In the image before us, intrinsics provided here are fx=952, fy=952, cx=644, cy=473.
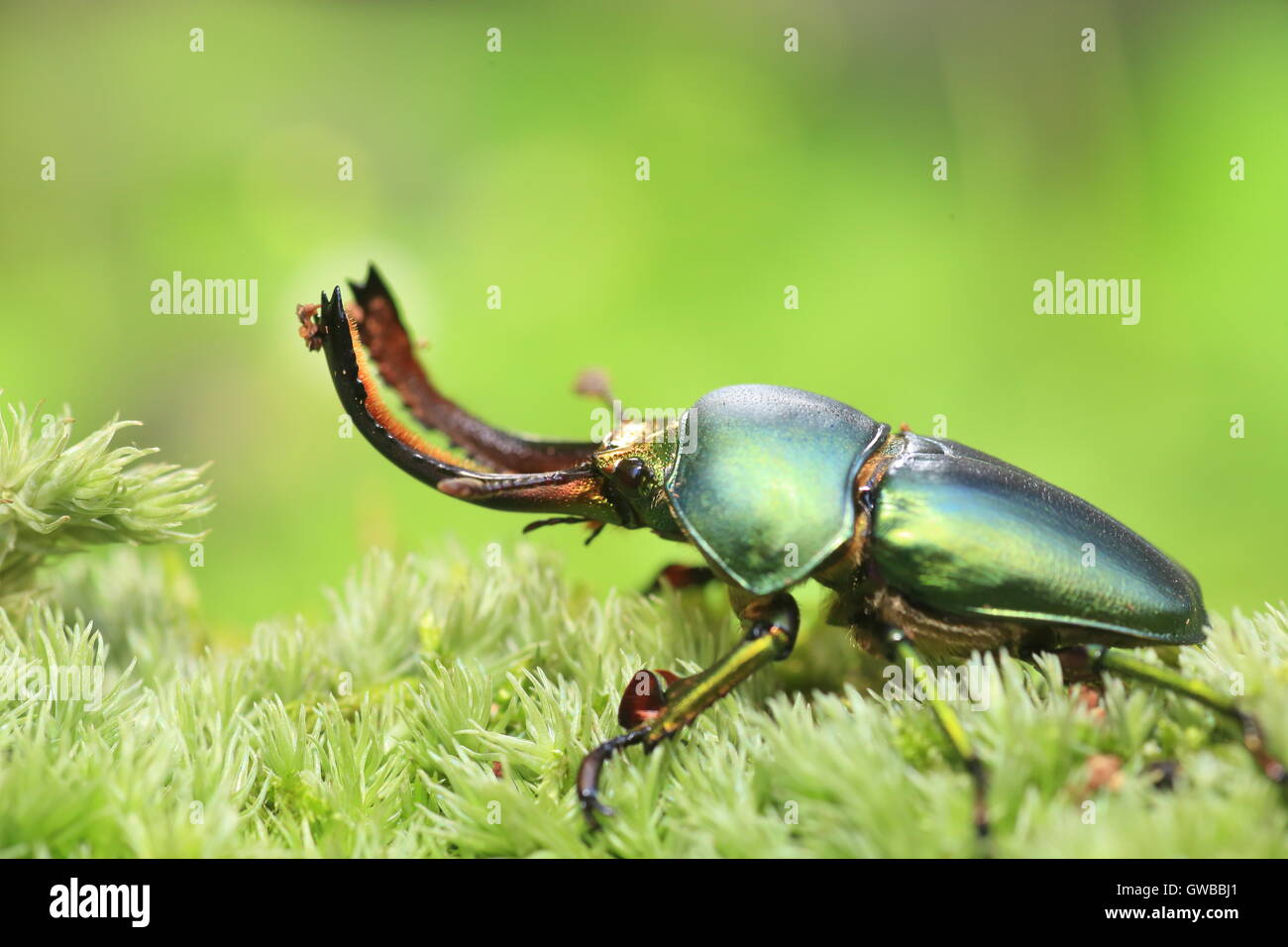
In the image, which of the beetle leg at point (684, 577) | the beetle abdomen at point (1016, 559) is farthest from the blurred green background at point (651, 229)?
the beetle abdomen at point (1016, 559)

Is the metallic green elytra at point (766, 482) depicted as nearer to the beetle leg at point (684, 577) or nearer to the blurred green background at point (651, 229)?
the beetle leg at point (684, 577)

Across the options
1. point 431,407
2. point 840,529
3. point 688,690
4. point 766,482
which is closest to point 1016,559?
point 840,529

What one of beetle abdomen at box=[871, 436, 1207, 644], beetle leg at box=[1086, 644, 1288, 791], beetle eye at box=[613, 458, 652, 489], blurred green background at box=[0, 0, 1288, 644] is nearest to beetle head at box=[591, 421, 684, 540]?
beetle eye at box=[613, 458, 652, 489]

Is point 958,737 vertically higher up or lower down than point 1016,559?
lower down

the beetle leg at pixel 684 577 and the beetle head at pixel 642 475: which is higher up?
the beetle head at pixel 642 475

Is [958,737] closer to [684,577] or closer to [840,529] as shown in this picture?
[840,529]
